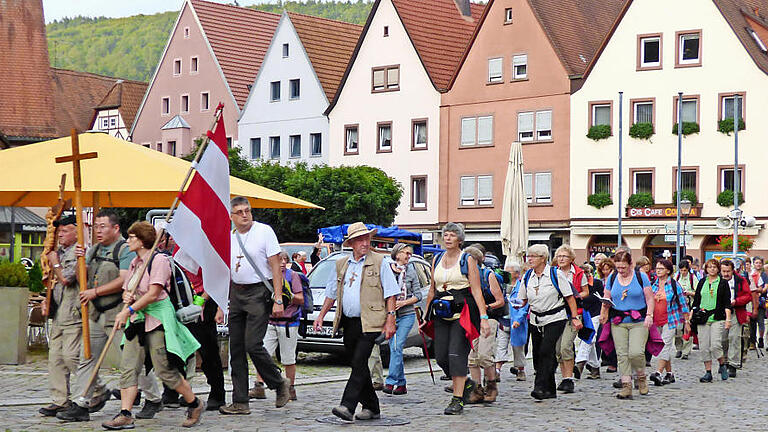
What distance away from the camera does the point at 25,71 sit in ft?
218

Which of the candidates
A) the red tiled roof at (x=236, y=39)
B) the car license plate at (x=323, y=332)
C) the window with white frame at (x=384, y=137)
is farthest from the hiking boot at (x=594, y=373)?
the red tiled roof at (x=236, y=39)

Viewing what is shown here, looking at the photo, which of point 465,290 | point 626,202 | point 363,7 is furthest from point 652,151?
point 363,7

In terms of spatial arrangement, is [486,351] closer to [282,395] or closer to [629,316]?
[629,316]

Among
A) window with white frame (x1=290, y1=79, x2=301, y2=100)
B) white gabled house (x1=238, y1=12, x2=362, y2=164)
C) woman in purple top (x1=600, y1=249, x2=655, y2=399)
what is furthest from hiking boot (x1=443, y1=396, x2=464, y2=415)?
window with white frame (x1=290, y1=79, x2=301, y2=100)

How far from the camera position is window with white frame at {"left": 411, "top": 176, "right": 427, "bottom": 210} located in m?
57.6

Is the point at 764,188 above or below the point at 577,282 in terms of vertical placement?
above

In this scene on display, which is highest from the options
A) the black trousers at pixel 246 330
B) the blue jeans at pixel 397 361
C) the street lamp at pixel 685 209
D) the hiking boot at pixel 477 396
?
the street lamp at pixel 685 209

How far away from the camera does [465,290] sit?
12766 mm

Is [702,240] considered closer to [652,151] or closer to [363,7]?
[652,151]

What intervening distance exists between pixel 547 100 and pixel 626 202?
549 cm

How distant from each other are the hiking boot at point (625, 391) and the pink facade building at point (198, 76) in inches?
2037

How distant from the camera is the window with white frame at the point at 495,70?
5497cm

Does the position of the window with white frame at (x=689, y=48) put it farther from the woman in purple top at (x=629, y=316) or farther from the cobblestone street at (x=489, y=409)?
the woman in purple top at (x=629, y=316)

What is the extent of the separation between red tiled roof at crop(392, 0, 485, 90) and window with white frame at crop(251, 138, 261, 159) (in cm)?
1039
